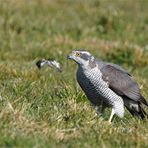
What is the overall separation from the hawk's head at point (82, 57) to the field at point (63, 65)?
47cm

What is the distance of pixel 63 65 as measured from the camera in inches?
497

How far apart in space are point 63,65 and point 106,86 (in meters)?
4.05

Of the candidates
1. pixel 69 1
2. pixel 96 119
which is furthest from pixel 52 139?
pixel 69 1

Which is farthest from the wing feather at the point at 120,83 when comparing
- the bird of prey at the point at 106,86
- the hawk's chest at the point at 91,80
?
the hawk's chest at the point at 91,80

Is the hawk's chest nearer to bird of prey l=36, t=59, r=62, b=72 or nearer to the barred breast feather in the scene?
the barred breast feather

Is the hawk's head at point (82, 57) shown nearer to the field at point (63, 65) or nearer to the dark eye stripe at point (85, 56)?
the dark eye stripe at point (85, 56)

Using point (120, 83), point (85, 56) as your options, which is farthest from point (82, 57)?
point (120, 83)

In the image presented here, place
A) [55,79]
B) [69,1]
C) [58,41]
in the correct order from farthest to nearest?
1. [69,1]
2. [58,41]
3. [55,79]

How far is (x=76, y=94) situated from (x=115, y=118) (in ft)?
1.99

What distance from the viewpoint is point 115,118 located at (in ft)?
29.2

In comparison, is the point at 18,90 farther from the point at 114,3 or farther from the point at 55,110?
the point at 114,3

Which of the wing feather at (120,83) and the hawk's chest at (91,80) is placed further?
the wing feather at (120,83)

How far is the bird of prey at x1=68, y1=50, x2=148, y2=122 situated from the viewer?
8516 mm

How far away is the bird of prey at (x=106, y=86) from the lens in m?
8.52
